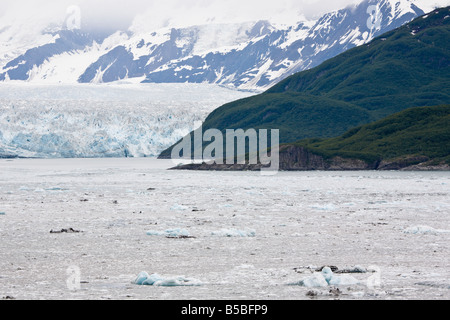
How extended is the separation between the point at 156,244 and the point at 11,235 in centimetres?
584

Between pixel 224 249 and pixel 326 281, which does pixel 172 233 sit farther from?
pixel 326 281

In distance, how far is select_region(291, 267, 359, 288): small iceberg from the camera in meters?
15.3

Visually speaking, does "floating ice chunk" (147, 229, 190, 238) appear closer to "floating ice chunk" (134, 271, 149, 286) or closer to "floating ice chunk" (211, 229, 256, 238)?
"floating ice chunk" (211, 229, 256, 238)

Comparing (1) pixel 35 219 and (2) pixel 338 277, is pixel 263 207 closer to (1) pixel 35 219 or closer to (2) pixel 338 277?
(1) pixel 35 219

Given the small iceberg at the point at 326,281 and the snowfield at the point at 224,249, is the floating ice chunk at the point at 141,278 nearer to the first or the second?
the snowfield at the point at 224,249

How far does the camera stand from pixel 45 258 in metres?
19.7

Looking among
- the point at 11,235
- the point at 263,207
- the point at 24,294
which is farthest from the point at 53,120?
the point at 24,294

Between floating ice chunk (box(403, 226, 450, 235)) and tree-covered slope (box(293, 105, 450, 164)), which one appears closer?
floating ice chunk (box(403, 226, 450, 235))

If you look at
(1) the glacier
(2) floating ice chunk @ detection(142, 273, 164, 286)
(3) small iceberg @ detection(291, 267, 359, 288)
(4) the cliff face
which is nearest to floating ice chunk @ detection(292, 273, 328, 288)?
(3) small iceberg @ detection(291, 267, 359, 288)

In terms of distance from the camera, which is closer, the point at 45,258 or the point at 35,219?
the point at 45,258

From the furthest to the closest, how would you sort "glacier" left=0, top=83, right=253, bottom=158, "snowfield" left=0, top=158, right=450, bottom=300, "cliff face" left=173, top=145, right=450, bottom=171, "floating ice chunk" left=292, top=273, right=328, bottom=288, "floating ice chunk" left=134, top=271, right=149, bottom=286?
"glacier" left=0, top=83, right=253, bottom=158 < "cliff face" left=173, top=145, right=450, bottom=171 < "floating ice chunk" left=134, top=271, right=149, bottom=286 < "floating ice chunk" left=292, top=273, right=328, bottom=288 < "snowfield" left=0, top=158, right=450, bottom=300

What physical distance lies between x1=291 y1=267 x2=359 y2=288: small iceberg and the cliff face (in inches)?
3508

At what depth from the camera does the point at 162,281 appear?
15688 mm

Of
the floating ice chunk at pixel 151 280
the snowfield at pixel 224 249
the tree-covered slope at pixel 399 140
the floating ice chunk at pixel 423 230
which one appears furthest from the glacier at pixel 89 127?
the floating ice chunk at pixel 151 280
